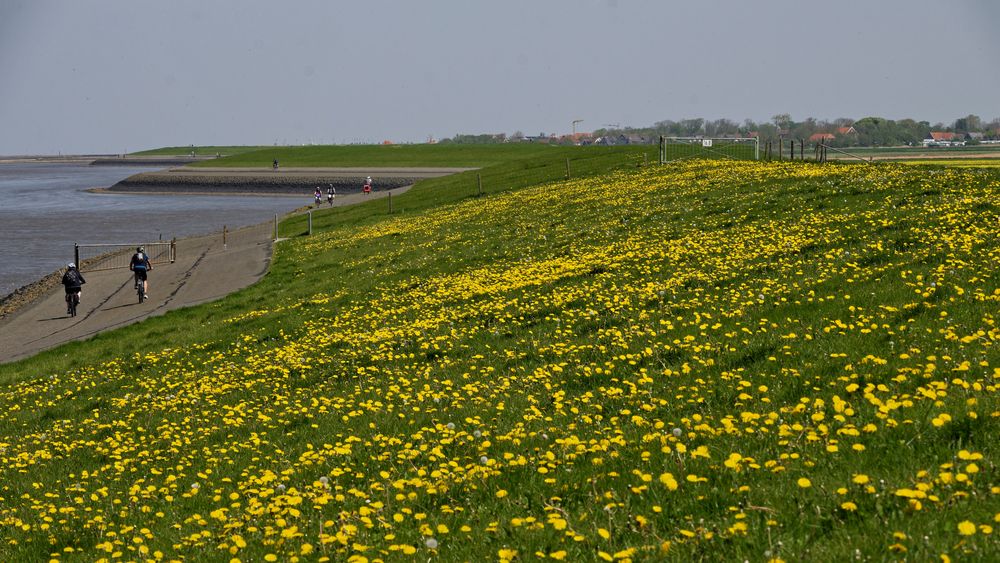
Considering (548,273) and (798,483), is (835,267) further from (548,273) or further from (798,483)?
(798,483)

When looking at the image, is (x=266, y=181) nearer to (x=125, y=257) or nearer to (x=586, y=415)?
(x=125, y=257)

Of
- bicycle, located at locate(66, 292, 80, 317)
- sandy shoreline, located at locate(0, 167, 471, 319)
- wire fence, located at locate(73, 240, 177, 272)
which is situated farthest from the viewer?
sandy shoreline, located at locate(0, 167, 471, 319)

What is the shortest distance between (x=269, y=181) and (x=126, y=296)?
425ft

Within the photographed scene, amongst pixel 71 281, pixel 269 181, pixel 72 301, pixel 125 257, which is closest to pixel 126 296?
pixel 72 301

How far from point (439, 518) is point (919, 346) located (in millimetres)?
6899

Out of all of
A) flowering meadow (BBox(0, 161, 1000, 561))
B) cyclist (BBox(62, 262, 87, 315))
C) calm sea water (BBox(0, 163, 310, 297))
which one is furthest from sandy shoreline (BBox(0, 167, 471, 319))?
flowering meadow (BBox(0, 161, 1000, 561))

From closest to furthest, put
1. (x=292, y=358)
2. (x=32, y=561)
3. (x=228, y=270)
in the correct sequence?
(x=32, y=561), (x=292, y=358), (x=228, y=270)

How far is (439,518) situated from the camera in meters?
7.93

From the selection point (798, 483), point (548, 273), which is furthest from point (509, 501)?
point (548, 273)

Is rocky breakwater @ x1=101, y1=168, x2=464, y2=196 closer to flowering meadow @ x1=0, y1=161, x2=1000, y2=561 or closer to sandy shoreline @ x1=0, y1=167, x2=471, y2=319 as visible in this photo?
sandy shoreline @ x1=0, y1=167, x2=471, y2=319

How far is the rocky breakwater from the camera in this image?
153825 millimetres

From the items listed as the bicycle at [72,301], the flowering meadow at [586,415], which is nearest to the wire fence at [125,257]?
the bicycle at [72,301]

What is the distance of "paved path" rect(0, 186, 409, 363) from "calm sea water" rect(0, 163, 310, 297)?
336 inches

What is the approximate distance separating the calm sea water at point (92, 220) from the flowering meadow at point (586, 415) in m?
37.6
